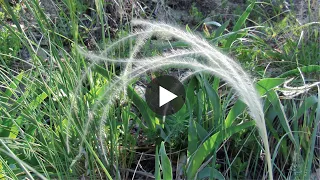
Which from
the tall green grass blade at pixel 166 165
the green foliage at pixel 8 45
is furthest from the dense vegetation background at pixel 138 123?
the green foliage at pixel 8 45

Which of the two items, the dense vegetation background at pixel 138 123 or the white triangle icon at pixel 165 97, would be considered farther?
the white triangle icon at pixel 165 97

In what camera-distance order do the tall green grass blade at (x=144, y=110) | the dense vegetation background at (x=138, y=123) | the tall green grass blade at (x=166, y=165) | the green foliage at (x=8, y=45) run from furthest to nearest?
the green foliage at (x=8, y=45) → the tall green grass blade at (x=144, y=110) → the dense vegetation background at (x=138, y=123) → the tall green grass blade at (x=166, y=165)

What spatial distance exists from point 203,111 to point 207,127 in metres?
0.06

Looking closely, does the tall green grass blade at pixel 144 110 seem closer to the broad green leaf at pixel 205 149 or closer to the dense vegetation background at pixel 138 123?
the dense vegetation background at pixel 138 123


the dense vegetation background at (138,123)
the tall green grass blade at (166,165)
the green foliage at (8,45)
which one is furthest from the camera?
the green foliage at (8,45)

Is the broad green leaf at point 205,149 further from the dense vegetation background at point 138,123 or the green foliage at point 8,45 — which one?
the green foliage at point 8,45

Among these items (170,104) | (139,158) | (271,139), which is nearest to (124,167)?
(139,158)

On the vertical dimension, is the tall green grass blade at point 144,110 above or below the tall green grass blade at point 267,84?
below
